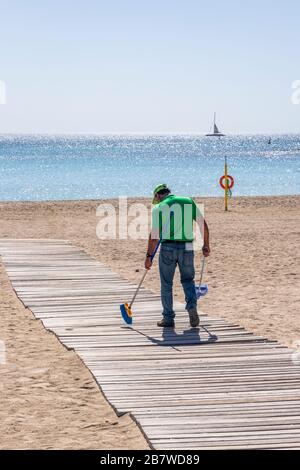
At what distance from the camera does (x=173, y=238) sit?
9805 millimetres

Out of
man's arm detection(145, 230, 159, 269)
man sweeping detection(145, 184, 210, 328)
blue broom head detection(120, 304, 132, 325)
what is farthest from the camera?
blue broom head detection(120, 304, 132, 325)

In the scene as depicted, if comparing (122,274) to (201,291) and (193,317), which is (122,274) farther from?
(193,317)

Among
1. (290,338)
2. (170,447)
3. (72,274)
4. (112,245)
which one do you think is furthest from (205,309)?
(112,245)

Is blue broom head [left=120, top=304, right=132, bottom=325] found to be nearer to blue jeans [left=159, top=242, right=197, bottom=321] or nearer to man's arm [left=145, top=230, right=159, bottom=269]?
blue jeans [left=159, top=242, right=197, bottom=321]

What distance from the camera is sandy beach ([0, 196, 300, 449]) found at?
264 inches

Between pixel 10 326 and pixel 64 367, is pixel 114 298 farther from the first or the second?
pixel 64 367

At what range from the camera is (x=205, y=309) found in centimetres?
1183

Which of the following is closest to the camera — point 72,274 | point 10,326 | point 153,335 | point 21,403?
point 21,403

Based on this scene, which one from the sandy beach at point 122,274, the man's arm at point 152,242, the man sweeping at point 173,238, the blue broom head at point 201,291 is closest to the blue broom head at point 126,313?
the man sweeping at point 173,238

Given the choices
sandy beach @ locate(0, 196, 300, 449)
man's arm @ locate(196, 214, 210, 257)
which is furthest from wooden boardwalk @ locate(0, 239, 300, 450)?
man's arm @ locate(196, 214, 210, 257)

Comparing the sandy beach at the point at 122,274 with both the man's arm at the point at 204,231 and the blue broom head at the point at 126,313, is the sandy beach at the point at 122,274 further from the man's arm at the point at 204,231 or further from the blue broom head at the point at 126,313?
the man's arm at the point at 204,231

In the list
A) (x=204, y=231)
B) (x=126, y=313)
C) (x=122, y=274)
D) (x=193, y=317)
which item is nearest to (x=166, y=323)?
(x=193, y=317)
